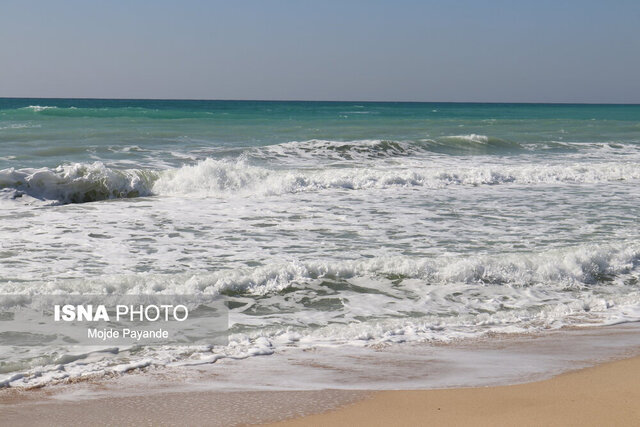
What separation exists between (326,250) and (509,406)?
4236 mm

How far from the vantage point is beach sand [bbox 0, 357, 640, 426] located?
3.41 m

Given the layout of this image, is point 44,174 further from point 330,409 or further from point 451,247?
point 330,409

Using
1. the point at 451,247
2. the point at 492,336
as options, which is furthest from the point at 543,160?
the point at 492,336

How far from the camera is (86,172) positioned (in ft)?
44.0

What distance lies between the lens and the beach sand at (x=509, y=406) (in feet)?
11.1

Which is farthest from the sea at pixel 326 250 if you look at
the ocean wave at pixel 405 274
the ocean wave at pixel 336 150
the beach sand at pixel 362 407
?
the ocean wave at pixel 336 150

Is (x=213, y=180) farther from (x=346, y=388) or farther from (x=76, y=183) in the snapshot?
(x=346, y=388)

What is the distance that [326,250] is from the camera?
768 cm

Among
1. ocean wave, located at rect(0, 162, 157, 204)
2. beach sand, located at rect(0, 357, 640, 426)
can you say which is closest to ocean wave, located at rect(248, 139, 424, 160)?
ocean wave, located at rect(0, 162, 157, 204)

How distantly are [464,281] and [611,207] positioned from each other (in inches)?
224

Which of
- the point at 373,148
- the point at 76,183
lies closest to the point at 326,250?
the point at 76,183

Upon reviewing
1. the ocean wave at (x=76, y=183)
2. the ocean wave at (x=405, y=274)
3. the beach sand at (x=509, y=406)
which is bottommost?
the beach sand at (x=509, y=406)

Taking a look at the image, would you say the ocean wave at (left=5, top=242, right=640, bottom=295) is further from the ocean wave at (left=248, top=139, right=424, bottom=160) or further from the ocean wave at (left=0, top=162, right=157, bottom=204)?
the ocean wave at (left=248, top=139, right=424, bottom=160)

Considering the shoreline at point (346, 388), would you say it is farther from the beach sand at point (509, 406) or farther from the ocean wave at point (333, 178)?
the ocean wave at point (333, 178)
